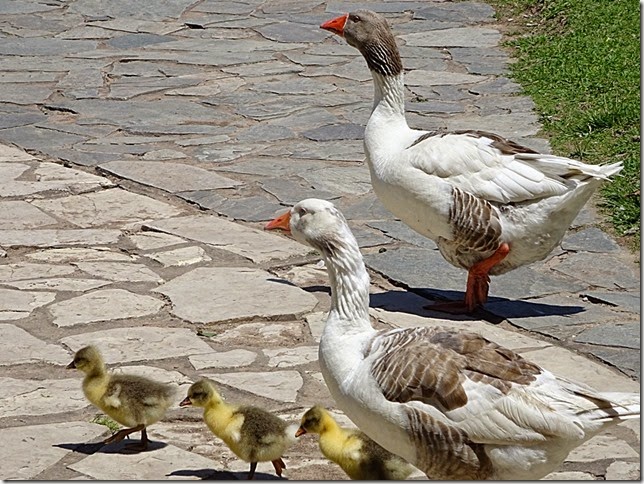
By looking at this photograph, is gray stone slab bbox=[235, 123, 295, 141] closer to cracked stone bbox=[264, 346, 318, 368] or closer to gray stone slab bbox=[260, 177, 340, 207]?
gray stone slab bbox=[260, 177, 340, 207]

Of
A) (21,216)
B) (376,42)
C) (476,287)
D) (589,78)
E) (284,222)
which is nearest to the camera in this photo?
(284,222)

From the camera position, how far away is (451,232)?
21.7 ft

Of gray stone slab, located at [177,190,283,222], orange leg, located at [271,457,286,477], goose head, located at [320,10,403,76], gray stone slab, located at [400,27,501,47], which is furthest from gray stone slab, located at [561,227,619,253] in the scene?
gray stone slab, located at [400,27,501,47]

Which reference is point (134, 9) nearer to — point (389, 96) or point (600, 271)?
point (389, 96)

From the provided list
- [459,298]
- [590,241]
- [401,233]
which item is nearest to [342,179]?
[401,233]

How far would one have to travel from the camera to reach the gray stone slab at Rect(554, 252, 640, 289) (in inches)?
277

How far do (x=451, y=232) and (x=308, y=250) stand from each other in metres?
1.25

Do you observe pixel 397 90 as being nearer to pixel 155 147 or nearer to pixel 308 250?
pixel 308 250

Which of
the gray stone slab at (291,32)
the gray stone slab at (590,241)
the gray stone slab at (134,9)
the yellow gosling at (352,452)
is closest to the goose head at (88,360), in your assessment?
the yellow gosling at (352,452)

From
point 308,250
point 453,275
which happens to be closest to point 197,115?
point 308,250

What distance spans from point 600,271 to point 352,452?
9.72 ft

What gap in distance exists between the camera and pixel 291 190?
864cm

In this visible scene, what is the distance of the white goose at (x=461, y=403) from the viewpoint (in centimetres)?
436

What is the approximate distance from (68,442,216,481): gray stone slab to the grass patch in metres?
0.20
